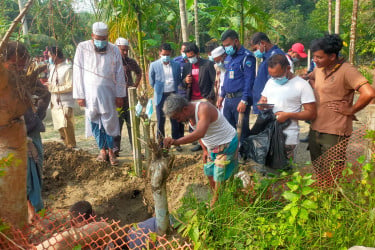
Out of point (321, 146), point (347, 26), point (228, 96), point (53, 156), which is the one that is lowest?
point (53, 156)

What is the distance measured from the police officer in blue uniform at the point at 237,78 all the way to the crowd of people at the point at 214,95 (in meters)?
0.01

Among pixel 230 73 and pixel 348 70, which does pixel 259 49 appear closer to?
pixel 230 73

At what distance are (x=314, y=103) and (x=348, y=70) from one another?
0.44 m

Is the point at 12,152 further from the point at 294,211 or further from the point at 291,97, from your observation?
the point at 291,97

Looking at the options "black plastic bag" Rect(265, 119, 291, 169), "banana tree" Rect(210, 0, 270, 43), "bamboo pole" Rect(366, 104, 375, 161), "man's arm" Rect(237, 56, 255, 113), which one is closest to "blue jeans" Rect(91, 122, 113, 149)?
"man's arm" Rect(237, 56, 255, 113)

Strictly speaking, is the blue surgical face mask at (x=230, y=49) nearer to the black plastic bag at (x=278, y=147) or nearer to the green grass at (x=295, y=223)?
the black plastic bag at (x=278, y=147)

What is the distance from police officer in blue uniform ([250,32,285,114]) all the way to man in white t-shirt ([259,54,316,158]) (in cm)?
89

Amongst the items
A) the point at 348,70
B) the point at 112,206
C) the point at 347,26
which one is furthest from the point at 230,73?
the point at 347,26

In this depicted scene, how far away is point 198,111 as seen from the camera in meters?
2.78

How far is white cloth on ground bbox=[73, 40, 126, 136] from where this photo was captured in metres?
4.14

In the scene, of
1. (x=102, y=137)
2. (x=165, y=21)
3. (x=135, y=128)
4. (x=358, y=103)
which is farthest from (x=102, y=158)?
(x=165, y=21)

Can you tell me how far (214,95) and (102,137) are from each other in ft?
6.85

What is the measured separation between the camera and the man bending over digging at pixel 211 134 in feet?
8.80

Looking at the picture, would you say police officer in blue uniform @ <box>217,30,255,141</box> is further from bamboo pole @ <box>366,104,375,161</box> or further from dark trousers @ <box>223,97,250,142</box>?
bamboo pole @ <box>366,104,375,161</box>
